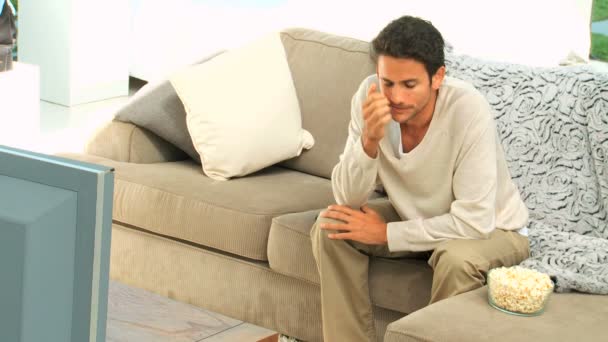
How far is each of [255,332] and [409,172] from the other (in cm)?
102

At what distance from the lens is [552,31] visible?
13.0ft

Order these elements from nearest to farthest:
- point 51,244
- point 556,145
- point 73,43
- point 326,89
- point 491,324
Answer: point 51,244 < point 491,324 < point 556,145 < point 326,89 < point 73,43

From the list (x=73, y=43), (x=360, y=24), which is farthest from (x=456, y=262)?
(x=73, y=43)

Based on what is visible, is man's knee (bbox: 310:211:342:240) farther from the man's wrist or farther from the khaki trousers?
the man's wrist

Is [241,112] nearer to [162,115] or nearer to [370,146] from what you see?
[162,115]

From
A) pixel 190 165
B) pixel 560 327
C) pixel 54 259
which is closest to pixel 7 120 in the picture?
pixel 190 165

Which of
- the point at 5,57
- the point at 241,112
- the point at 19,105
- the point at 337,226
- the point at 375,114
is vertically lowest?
the point at 19,105

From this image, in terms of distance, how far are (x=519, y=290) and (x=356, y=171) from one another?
1.89 feet

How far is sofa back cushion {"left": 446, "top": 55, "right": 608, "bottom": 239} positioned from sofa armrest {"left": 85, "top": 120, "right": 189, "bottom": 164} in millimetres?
1157

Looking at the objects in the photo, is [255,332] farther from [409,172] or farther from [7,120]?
[7,120]

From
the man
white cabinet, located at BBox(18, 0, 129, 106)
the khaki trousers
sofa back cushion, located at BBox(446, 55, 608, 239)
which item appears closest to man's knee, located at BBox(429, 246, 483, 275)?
the man

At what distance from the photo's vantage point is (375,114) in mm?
2297

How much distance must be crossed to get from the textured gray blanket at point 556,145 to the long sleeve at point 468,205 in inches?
9.0

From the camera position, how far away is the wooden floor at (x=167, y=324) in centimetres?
146
